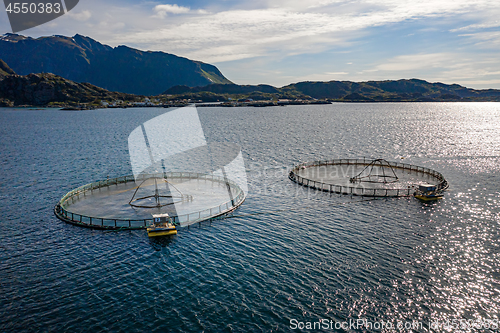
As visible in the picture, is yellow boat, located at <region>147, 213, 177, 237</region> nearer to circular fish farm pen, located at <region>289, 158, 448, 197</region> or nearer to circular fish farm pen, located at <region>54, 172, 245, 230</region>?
circular fish farm pen, located at <region>54, 172, 245, 230</region>

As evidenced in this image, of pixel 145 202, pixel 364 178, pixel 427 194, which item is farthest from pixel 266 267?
pixel 364 178

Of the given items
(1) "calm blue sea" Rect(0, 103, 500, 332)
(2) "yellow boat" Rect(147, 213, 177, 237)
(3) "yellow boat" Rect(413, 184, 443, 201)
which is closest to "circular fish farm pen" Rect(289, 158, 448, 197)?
(3) "yellow boat" Rect(413, 184, 443, 201)

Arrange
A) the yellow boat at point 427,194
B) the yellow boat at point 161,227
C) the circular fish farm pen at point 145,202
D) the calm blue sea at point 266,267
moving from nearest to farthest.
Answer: the calm blue sea at point 266,267, the yellow boat at point 161,227, the circular fish farm pen at point 145,202, the yellow boat at point 427,194

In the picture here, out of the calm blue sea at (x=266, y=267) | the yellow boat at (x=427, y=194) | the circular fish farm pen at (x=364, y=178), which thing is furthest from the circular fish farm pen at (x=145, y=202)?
the yellow boat at (x=427, y=194)

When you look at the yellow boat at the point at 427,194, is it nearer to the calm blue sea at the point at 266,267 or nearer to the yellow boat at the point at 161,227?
the calm blue sea at the point at 266,267

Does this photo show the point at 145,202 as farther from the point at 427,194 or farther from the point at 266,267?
the point at 427,194

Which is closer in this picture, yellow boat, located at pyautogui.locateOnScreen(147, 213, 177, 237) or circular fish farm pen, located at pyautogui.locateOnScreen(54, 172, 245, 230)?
yellow boat, located at pyautogui.locateOnScreen(147, 213, 177, 237)
